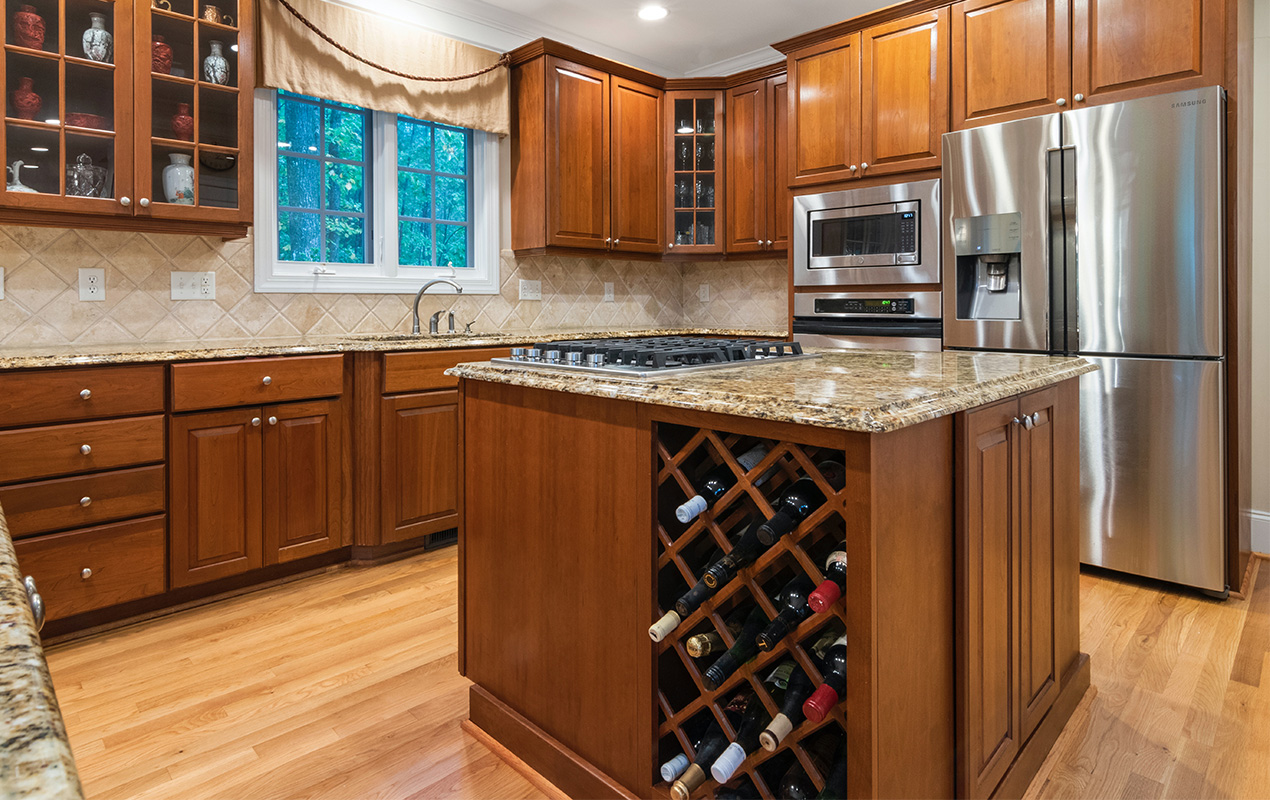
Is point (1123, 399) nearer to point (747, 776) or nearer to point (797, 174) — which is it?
point (797, 174)

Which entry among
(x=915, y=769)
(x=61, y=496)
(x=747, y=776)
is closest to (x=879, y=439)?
(x=915, y=769)

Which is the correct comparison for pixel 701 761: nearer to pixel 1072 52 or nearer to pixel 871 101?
pixel 1072 52

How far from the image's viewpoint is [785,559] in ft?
4.44

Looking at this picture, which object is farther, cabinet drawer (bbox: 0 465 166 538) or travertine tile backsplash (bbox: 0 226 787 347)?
travertine tile backsplash (bbox: 0 226 787 347)

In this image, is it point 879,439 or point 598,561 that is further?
point 598,561

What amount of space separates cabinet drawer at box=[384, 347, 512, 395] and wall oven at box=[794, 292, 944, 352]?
1.60 meters

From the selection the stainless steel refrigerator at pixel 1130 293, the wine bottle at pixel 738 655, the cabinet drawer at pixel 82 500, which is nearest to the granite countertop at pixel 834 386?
the wine bottle at pixel 738 655

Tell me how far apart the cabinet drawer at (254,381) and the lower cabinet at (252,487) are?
0.04 metres

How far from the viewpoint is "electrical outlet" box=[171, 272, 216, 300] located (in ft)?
9.73

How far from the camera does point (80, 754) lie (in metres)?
1.75

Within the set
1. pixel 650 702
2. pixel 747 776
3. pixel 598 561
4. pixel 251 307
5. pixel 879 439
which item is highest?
pixel 251 307

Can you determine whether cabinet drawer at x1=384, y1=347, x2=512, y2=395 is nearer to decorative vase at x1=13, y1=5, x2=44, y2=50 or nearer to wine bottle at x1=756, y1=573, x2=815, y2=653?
decorative vase at x1=13, y1=5, x2=44, y2=50

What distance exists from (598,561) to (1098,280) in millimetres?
2338

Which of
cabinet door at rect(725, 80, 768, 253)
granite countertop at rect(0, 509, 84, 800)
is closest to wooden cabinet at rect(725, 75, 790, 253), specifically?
cabinet door at rect(725, 80, 768, 253)
